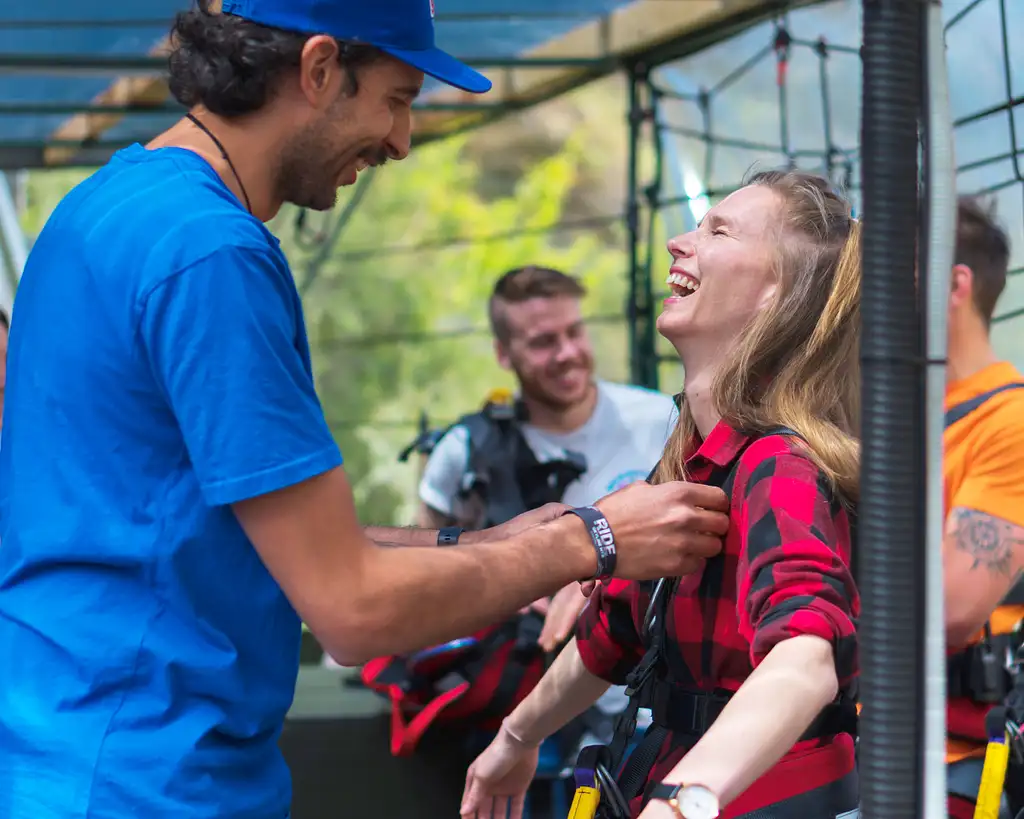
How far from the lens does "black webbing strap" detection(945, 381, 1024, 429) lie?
2.24 metres

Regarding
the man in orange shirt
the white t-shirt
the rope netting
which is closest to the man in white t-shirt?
the white t-shirt

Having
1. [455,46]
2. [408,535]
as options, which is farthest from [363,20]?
[455,46]

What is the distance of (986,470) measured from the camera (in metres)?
2.16

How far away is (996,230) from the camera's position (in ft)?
8.27

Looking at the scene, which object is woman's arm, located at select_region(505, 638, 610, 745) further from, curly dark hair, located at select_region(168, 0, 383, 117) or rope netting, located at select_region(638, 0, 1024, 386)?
rope netting, located at select_region(638, 0, 1024, 386)

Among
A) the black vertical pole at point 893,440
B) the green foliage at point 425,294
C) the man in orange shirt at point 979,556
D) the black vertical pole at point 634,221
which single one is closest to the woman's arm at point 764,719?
the black vertical pole at point 893,440

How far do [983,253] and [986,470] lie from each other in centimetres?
49

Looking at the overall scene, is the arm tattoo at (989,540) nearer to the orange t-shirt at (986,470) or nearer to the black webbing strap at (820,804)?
the orange t-shirt at (986,470)

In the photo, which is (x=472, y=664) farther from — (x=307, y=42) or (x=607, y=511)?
(x=307, y=42)

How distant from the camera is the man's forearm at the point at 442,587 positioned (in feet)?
4.16

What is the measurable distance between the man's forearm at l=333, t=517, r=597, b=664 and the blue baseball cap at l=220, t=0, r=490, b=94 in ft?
1.70

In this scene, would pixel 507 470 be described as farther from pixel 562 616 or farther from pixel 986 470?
pixel 986 470

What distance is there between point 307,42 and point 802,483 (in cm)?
70

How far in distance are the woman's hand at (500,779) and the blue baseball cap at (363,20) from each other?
861 mm
